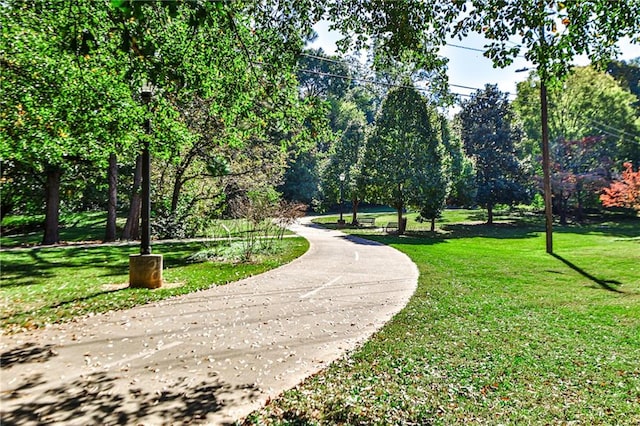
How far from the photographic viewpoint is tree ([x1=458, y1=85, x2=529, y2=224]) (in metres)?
34.9

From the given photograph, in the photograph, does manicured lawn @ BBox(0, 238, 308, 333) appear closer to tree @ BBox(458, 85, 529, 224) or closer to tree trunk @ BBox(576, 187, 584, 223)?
tree @ BBox(458, 85, 529, 224)

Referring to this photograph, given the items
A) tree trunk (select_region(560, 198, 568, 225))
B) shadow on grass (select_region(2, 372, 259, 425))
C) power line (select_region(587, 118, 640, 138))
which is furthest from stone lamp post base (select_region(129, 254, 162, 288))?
power line (select_region(587, 118, 640, 138))

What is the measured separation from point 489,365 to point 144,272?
295 inches

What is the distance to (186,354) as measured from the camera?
17.1ft

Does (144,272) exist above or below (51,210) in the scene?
below

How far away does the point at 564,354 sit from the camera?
17.6ft

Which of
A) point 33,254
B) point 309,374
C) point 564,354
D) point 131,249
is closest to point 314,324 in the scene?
point 309,374

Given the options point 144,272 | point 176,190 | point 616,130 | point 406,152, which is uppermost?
→ point 616,130

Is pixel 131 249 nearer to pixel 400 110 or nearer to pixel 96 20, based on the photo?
pixel 96 20

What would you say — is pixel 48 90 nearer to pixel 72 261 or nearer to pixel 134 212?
pixel 72 261

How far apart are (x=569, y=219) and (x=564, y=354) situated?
3909 cm

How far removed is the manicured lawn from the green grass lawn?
501 centimetres

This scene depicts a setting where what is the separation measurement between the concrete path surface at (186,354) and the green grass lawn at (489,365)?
49cm

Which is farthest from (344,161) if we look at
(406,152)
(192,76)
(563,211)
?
(192,76)
